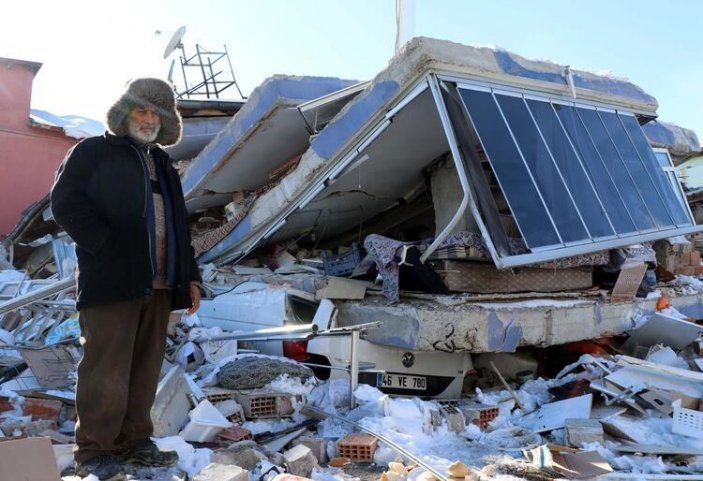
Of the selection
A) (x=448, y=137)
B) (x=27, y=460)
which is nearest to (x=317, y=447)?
(x=27, y=460)

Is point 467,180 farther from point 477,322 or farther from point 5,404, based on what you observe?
point 5,404

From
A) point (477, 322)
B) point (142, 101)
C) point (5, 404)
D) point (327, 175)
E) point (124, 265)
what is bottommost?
point (5, 404)

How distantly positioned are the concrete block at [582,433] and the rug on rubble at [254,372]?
193 centimetres

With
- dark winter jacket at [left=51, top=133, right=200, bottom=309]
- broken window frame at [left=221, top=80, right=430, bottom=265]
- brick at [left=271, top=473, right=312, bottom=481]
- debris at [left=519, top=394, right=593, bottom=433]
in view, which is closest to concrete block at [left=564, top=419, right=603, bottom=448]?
debris at [left=519, top=394, right=593, bottom=433]

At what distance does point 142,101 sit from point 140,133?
16 centimetres

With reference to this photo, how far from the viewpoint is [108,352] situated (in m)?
2.78

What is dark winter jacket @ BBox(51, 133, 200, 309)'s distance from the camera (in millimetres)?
2682

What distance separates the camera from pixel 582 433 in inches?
156

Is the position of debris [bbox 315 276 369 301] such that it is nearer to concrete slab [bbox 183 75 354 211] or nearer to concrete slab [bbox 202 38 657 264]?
concrete slab [bbox 202 38 657 264]

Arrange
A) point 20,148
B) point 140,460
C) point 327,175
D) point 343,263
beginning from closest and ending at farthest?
1. point 140,460
2. point 327,175
3. point 343,263
4. point 20,148

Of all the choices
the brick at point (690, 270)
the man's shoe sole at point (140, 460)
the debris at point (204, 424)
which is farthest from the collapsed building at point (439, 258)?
the brick at point (690, 270)

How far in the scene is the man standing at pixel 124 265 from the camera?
8.96 feet

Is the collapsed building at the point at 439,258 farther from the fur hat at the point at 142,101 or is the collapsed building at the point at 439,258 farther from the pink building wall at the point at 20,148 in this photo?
the pink building wall at the point at 20,148

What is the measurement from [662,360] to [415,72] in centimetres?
368
